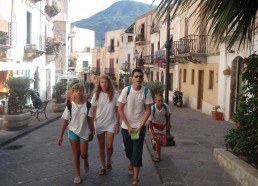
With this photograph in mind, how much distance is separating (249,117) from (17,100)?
25.1 feet

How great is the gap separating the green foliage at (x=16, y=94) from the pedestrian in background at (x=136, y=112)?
665 cm

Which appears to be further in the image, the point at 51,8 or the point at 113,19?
the point at 113,19

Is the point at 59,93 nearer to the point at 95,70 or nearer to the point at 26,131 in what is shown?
the point at 26,131

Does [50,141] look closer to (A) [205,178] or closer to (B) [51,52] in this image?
(A) [205,178]

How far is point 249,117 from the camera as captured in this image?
5.77 m

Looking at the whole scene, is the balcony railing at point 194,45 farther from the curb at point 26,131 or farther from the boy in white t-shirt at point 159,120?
the boy in white t-shirt at point 159,120

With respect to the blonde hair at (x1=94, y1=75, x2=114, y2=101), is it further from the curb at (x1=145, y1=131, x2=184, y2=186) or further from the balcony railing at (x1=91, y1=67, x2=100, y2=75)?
the balcony railing at (x1=91, y1=67, x2=100, y2=75)

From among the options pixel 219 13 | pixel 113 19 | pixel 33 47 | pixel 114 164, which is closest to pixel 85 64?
pixel 33 47

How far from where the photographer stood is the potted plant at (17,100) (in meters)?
11.0

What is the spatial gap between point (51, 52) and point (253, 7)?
23155 millimetres

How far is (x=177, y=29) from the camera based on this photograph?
1006 inches

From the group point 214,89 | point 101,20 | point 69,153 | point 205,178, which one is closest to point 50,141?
point 69,153

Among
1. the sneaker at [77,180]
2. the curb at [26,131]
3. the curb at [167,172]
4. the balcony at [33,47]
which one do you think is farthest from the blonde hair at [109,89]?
the balcony at [33,47]

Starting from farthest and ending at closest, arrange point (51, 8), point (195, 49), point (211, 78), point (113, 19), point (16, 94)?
point (113, 19) < point (51, 8) < point (195, 49) < point (211, 78) < point (16, 94)
